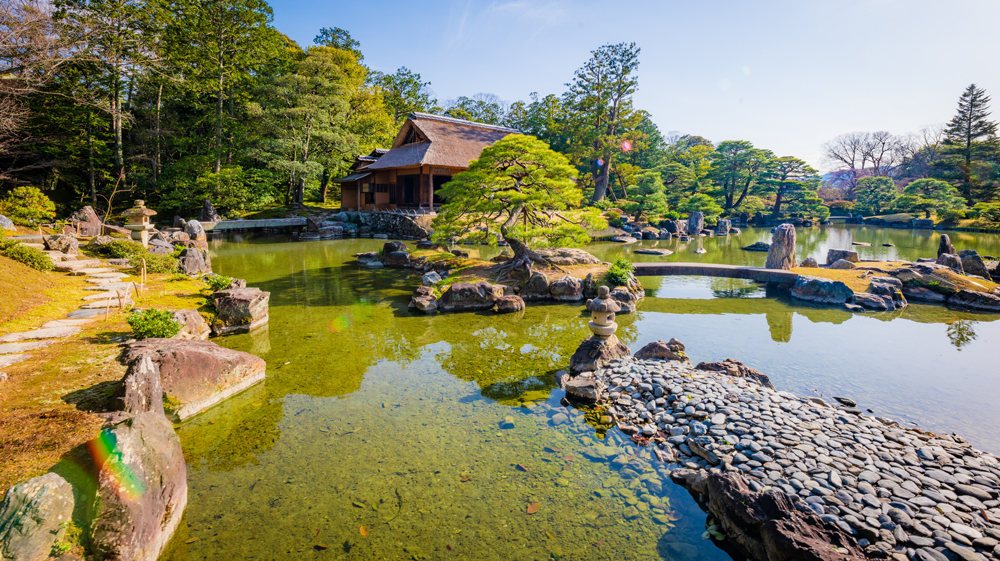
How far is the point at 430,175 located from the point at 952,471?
78.7 feet

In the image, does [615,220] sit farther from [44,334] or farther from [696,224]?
[44,334]

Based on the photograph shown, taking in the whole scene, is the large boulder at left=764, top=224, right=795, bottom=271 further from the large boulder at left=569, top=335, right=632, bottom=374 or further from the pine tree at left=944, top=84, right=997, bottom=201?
the pine tree at left=944, top=84, right=997, bottom=201

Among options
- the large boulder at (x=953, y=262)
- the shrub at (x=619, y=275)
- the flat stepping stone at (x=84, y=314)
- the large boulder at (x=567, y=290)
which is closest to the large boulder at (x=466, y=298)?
the large boulder at (x=567, y=290)

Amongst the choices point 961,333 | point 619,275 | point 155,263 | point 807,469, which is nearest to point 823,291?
point 961,333

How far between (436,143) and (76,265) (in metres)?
18.6

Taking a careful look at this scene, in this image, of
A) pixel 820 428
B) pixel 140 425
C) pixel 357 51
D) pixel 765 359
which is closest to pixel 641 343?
pixel 765 359

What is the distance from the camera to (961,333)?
30.0ft

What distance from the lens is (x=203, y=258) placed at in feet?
41.2

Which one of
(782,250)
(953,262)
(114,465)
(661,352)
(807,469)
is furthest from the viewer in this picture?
(782,250)

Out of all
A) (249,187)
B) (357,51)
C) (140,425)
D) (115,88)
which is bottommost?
(140,425)

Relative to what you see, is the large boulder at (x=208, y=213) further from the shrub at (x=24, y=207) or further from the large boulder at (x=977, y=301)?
the large boulder at (x=977, y=301)

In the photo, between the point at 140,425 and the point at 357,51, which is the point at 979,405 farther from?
the point at 357,51

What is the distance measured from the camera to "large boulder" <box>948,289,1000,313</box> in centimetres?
1097

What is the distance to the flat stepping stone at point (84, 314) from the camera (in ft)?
22.7
